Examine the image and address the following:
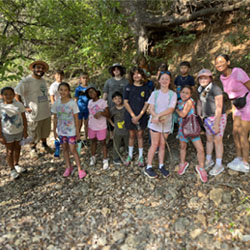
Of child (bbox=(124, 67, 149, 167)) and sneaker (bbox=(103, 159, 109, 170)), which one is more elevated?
child (bbox=(124, 67, 149, 167))

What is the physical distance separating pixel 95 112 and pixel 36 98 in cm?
149

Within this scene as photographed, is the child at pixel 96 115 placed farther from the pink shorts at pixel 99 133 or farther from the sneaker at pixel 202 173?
the sneaker at pixel 202 173

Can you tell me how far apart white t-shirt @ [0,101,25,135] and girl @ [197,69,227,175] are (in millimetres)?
3571

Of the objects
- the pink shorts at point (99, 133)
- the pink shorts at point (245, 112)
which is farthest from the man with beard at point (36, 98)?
the pink shorts at point (245, 112)

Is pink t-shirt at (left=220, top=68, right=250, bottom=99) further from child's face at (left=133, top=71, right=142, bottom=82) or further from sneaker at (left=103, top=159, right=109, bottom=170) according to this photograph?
sneaker at (left=103, top=159, right=109, bottom=170)

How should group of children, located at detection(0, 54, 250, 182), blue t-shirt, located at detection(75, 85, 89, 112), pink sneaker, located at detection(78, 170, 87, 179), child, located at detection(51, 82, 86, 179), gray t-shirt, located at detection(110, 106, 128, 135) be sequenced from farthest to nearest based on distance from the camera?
blue t-shirt, located at detection(75, 85, 89, 112)
gray t-shirt, located at detection(110, 106, 128, 135)
pink sneaker, located at detection(78, 170, 87, 179)
child, located at detection(51, 82, 86, 179)
group of children, located at detection(0, 54, 250, 182)

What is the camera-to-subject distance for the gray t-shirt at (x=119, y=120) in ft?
13.9

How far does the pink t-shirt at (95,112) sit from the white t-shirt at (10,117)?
144 cm

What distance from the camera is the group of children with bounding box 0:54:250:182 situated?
138 inches

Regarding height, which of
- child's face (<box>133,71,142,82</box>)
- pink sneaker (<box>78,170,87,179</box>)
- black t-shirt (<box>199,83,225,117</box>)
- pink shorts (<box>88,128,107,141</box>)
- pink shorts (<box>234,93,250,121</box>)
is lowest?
pink sneaker (<box>78,170,87,179</box>)

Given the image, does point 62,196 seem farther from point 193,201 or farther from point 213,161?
point 213,161

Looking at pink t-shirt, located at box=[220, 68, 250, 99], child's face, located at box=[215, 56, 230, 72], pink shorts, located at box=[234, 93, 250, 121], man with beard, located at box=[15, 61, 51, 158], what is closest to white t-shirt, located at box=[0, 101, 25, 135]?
man with beard, located at box=[15, 61, 51, 158]

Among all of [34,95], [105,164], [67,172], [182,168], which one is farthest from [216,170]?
[34,95]

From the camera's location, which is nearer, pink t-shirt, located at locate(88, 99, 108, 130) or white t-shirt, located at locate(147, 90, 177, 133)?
white t-shirt, located at locate(147, 90, 177, 133)
